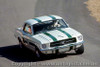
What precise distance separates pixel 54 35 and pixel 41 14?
10.8 metres

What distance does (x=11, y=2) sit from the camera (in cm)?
2983

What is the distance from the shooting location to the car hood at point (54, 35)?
14.7 metres

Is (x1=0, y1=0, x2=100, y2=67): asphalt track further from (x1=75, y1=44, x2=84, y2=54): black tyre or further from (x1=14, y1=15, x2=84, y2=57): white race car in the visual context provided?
(x1=14, y1=15, x2=84, y2=57): white race car

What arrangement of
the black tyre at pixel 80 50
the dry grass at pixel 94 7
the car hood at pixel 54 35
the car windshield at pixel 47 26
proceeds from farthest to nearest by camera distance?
the dry grass at pixel 94 7, the car windshield at pixel 47 26, the black tyre at pixel 80 50, the car hood at pixel 54 35

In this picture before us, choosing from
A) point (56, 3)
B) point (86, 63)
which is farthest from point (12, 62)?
point (56, 3)

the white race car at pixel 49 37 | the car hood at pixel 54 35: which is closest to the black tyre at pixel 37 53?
the white race car at pixel 49 37

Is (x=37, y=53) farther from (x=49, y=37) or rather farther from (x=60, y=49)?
(x=60, y=49)

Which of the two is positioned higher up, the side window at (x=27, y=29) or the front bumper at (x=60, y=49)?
the side window at (x=27, y=29)

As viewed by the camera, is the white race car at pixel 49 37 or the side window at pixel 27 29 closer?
the white race car at pixel 49 37

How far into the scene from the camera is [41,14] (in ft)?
84.4

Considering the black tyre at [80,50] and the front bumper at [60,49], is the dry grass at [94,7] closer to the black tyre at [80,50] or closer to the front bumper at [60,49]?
the black tyre at [80,50]

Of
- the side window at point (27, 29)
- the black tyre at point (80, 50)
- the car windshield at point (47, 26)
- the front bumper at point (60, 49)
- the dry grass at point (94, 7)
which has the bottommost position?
the dry grass at point (94, 7)

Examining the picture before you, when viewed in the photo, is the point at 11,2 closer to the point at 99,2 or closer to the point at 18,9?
the point at 18,9

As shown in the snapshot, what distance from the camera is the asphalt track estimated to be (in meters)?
15.0
